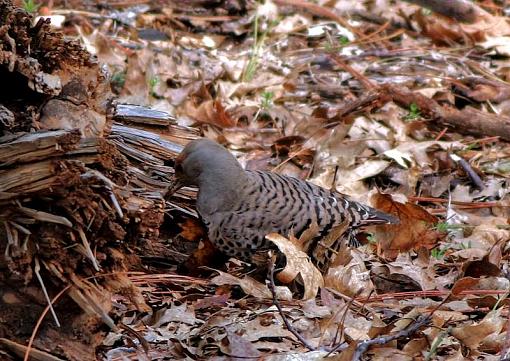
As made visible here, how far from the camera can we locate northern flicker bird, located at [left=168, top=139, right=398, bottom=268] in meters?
4.56

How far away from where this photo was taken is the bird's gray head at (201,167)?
15.2 feet

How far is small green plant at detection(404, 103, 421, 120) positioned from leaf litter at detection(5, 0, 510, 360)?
0.01 meters

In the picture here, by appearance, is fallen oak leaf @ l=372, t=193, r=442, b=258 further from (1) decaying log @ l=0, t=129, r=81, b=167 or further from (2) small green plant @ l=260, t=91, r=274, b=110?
(1) decaying log @ l=0, t=129, r=81, b=167

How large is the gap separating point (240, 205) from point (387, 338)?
1.31 meters

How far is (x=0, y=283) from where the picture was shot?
3.28 metres


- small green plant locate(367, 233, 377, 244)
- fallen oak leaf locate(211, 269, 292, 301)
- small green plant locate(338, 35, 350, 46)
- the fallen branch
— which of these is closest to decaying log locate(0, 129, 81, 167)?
fallen oak leaf locate(211, 269, 292, 301)

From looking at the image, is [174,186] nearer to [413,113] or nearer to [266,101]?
[266,101]

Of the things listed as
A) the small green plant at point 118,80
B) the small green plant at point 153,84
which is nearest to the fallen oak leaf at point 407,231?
the small green plant at point 153,84

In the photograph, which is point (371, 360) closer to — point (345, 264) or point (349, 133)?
point (345, 264)

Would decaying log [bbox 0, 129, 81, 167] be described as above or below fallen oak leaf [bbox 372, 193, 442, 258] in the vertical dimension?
above

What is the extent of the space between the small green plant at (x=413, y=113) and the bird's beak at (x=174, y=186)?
275 centimetres

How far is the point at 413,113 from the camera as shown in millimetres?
6941

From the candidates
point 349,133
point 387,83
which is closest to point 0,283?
point 349,133

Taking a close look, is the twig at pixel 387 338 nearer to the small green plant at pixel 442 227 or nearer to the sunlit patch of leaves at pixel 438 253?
the sunlit patch of leaves at pixel 438 253
